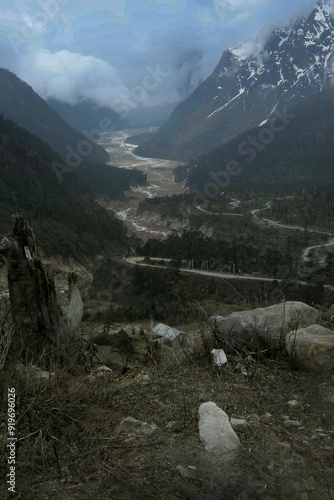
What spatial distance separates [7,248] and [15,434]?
125 inches

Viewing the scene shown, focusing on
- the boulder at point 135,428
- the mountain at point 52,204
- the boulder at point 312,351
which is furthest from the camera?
the mountain at point 52,204

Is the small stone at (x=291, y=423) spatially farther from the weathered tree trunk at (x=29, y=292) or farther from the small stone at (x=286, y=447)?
the weathered tree trunk at (x=29, y=292)

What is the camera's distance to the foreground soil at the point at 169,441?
2363mm

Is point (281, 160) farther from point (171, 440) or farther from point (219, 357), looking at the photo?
point (171, 440)

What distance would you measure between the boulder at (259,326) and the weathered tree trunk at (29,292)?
2267 mm

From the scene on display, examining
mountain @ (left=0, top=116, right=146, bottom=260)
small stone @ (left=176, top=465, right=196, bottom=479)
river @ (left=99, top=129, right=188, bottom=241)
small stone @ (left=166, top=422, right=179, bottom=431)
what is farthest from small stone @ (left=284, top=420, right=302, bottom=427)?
river @ (left=99, top=129, right=188, bottom=241)

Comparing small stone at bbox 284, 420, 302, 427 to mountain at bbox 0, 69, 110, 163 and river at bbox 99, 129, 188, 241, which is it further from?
mountain at bbox 0, 69, 110, 163

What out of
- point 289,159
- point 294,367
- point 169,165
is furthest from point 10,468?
point 169,165

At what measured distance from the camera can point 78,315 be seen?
20.5 feet

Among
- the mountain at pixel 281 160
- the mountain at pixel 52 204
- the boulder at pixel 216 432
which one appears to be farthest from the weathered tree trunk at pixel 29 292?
the mountain at pixel 281 160

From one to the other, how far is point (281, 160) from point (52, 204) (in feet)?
297

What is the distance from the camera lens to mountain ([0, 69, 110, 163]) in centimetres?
16100

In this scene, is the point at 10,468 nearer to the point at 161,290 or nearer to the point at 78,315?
the point at 78,315

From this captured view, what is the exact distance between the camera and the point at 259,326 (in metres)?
5.05
